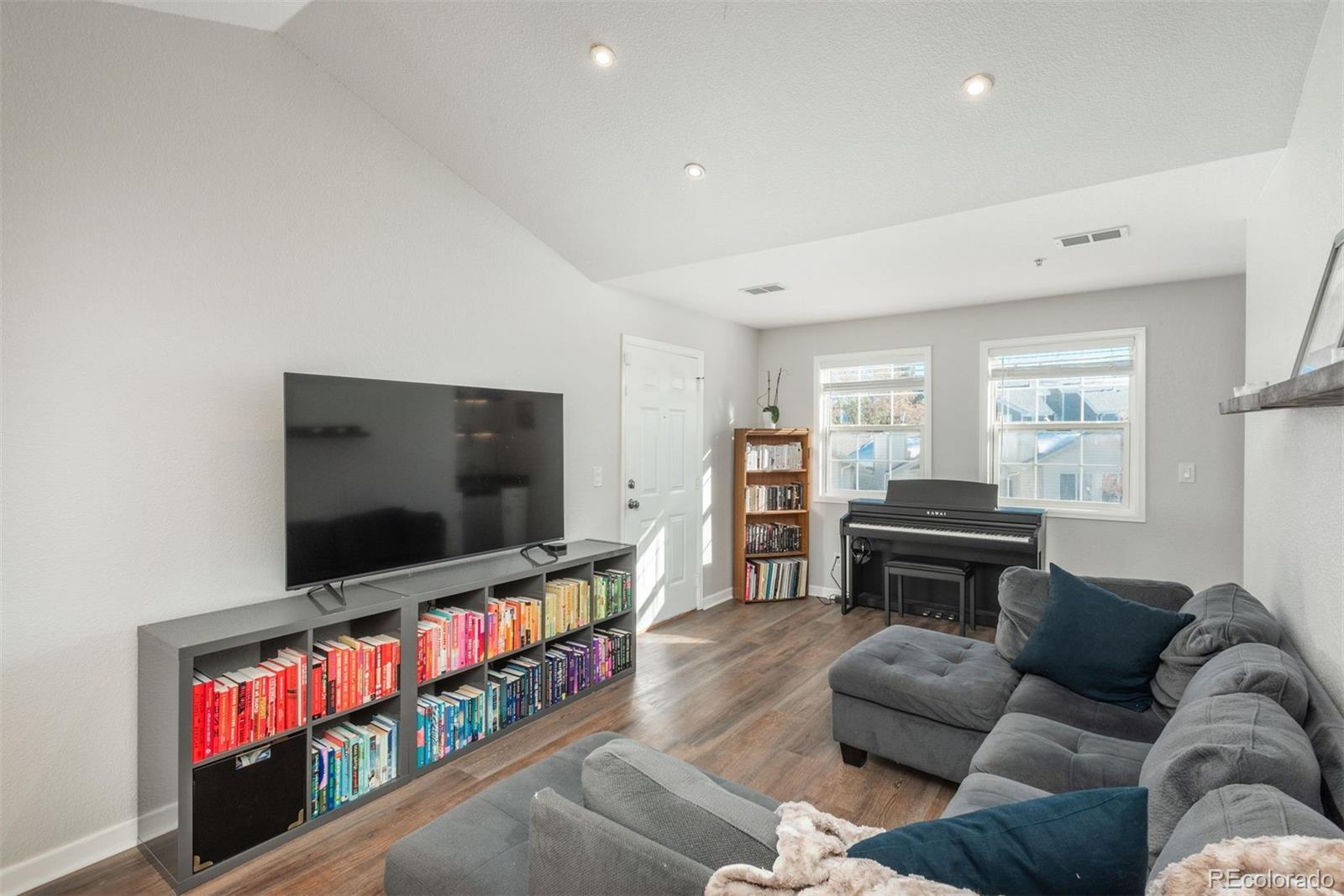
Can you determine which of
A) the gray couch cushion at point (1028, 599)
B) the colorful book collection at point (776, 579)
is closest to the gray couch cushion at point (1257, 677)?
the gray couch cushion at point (1028, 599)

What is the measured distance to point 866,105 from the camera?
7.90 feet

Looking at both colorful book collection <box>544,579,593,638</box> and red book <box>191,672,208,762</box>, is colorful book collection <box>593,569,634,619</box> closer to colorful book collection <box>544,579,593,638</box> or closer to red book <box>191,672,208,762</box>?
colorful book collection <box>544,579,593,638</box>

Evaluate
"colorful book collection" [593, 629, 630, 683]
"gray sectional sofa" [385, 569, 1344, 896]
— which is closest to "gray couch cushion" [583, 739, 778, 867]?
"gray sectional sofa" [385, 569, 1344, 896]

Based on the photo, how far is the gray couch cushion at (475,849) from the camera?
4.47ft

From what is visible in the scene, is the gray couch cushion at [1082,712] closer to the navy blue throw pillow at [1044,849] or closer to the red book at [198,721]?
the navy blue throw pillow at [1044,849]

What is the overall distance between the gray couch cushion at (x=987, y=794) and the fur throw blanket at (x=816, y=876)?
724mm

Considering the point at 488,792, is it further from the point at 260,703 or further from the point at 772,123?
the point at 772,123

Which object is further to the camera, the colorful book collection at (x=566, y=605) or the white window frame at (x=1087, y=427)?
the white window frame at (x=1087, y=427)

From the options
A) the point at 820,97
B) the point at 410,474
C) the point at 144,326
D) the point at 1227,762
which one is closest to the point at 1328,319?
the point at 1227,762

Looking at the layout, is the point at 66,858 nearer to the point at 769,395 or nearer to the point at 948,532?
the point at 948,532

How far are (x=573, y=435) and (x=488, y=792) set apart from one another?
246 cm

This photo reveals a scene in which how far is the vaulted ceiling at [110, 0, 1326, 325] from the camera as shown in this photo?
80.6 inches

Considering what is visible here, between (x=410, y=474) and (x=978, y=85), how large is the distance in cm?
267

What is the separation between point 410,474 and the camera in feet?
9.00
